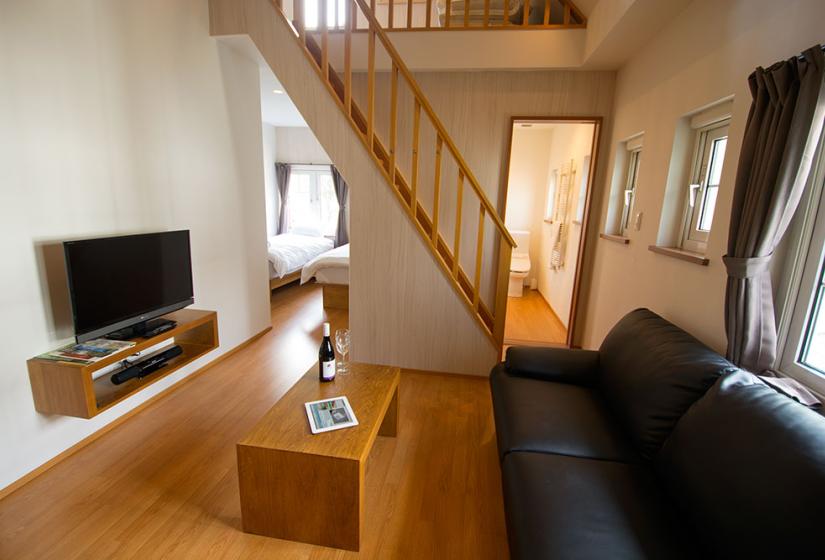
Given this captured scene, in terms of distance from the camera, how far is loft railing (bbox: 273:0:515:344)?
2.84 meters

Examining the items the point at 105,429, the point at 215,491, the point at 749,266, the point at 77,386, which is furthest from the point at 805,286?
the point at 105,429

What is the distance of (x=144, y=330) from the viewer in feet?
7.06

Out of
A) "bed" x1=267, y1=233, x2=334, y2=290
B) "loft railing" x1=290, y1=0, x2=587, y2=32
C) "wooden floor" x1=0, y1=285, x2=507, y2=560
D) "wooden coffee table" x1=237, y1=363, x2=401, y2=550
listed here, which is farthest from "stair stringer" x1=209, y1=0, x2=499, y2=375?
"bed" x1=267, y1=233, x2=334, y2=290

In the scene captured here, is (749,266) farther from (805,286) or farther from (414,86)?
(414,86)

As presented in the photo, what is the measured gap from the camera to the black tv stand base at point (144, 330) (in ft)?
6.79

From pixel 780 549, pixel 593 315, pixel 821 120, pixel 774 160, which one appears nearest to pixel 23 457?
pixel 780 549

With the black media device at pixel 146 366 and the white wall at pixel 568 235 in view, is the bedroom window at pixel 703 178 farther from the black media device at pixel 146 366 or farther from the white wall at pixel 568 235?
the black media device at pixel 146 366

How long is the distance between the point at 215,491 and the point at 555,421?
5.29ft

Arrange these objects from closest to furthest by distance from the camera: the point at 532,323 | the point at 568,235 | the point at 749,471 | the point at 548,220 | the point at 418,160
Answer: the point at 749,471 → the point at 418,160 → the point at 532,323 → the point at 568,235 → the point at 548,220

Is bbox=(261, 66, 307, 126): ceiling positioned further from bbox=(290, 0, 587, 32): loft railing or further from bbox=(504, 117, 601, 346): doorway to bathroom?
bbox=(504, 117, 601, 346): doorway to bathroom

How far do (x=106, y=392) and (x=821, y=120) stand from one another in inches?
127

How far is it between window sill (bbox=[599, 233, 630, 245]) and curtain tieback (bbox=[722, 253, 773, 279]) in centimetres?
131

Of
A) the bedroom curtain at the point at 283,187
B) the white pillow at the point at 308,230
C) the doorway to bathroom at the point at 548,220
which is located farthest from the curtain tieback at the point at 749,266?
the bedroom curtain at the point at 283,187

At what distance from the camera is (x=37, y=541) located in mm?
1525
